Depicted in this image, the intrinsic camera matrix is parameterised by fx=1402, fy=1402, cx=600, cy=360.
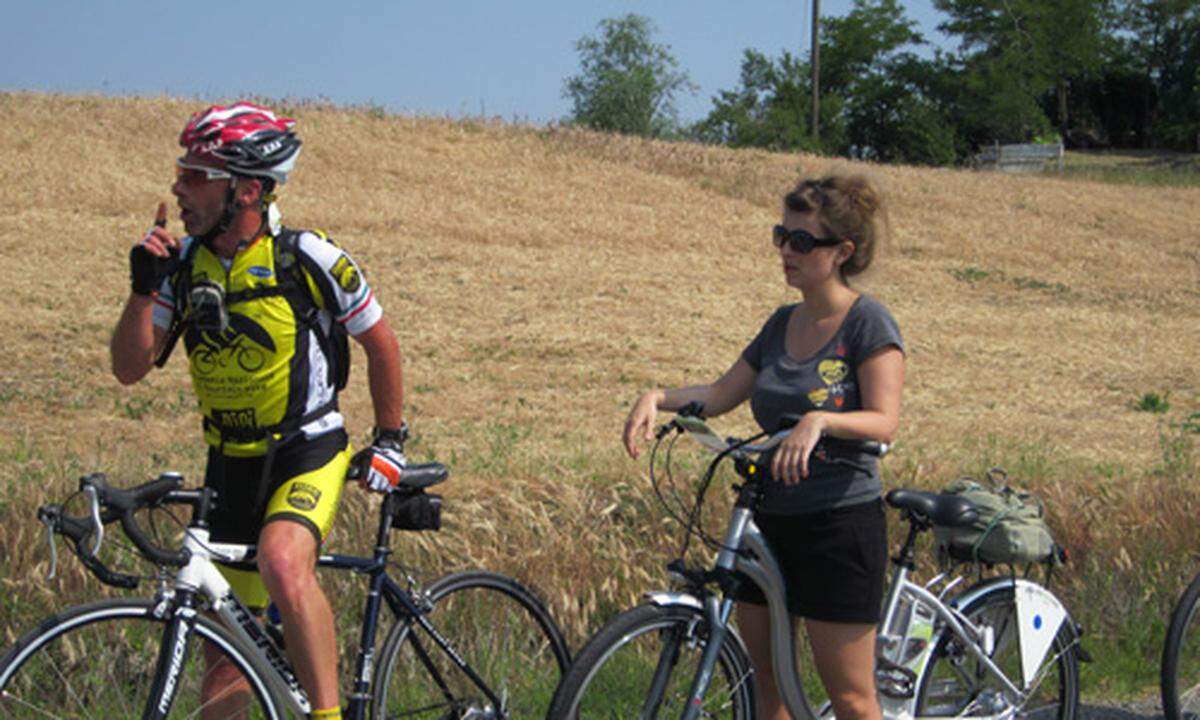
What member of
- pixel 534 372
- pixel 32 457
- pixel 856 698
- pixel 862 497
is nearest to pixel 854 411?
pixel 862 497

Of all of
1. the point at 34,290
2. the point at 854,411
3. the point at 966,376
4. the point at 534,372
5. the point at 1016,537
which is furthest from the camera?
the point at 34,290

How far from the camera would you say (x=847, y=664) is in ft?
13.4

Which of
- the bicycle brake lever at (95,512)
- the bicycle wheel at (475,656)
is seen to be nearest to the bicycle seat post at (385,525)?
the bicycle wheel at (475,656)

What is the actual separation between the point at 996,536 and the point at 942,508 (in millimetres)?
212

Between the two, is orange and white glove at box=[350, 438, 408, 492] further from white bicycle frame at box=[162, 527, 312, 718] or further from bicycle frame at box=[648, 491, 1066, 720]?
bicycle frame at box=[648, 491, 1066, 720]

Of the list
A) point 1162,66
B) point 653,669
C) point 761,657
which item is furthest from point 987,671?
point 1162,66

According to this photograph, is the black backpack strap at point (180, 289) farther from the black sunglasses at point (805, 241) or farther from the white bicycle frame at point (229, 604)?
the black sunglasses at point (805, 241)

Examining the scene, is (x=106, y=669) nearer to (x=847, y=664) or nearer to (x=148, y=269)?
(x=148, y=269)

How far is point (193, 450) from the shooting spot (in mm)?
10422

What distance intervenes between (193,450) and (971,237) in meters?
23.6

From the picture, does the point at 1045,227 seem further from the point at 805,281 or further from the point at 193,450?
the point at 805,281

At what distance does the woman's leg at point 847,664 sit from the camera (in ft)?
13.4

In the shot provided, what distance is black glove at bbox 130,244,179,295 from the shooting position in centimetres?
391

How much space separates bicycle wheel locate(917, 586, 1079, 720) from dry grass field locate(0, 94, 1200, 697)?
1.14m
